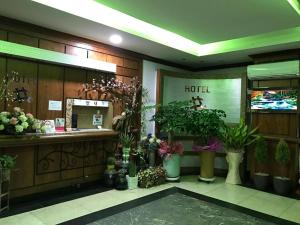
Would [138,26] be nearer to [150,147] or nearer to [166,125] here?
[166,125]

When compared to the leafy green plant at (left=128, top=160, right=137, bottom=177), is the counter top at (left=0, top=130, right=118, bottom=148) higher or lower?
higher

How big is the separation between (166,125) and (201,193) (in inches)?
55.1

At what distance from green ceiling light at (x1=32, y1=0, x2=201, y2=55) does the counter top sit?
170cm

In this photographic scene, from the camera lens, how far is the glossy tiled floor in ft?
9.99

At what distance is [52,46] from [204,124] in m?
2.94

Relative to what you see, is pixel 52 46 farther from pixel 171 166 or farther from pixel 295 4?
pixel 295 4

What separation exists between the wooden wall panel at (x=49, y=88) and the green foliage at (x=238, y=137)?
10.3 ft

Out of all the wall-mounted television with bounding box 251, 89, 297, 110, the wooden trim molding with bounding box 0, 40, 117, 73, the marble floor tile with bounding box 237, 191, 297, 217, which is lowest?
the marble floor tile with bounding box 237, 191, 297, 217

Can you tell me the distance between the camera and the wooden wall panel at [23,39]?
335 centimetres

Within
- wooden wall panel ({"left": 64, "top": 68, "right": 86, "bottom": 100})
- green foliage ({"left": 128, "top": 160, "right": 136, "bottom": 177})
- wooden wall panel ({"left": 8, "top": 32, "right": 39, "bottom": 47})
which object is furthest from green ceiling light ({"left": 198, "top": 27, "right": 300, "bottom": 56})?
wooden wall panel ({"left": 8, "top": 32, "right": 39, "bottom": 47})

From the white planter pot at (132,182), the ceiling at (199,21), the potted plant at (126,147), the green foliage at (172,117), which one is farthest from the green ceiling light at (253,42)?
the white planter pot at (132,182)

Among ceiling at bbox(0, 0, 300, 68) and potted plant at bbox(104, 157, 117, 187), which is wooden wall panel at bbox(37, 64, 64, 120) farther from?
potted plant at bbox(104, 157, 117, 187)

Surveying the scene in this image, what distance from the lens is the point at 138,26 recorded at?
13.0ft

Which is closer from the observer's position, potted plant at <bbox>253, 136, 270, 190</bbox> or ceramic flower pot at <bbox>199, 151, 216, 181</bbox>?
potted plant at <bbox>253, 136, 270, 190</bbox>
